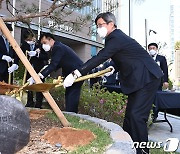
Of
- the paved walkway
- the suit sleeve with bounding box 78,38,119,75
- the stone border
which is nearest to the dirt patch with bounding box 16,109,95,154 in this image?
the stone border

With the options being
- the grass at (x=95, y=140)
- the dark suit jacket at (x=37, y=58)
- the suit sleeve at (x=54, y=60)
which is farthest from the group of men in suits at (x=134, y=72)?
the dark suit jacket at (x=37, y=58)

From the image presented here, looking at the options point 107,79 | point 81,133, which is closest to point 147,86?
point 81,133

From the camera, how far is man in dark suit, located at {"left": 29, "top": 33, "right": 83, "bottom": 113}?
3445 mm

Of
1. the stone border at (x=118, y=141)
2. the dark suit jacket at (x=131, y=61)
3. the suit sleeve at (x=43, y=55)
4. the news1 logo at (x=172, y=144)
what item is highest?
the suit sleeve at (x=43, y=55)

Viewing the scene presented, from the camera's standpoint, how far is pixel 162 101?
161 inches

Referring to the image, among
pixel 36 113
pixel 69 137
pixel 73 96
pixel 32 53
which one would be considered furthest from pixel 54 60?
pixel 32 53

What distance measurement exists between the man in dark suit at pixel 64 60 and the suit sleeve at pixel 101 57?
1.08 meters

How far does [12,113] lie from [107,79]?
4513 millimetres

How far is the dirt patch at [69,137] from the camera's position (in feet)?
7.16

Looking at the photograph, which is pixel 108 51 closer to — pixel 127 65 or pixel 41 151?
pixel 127 65

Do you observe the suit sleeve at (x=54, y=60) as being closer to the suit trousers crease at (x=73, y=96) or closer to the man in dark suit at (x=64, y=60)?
the man in dark suit at (x=64, y=60)

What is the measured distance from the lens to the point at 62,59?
143 inches

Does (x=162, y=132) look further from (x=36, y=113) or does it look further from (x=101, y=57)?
(x=101, y=57)

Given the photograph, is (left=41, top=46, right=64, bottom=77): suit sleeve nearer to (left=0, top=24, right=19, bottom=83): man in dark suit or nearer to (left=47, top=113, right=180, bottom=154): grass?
(left=47, top=113, right=180, bottom=154): grass
